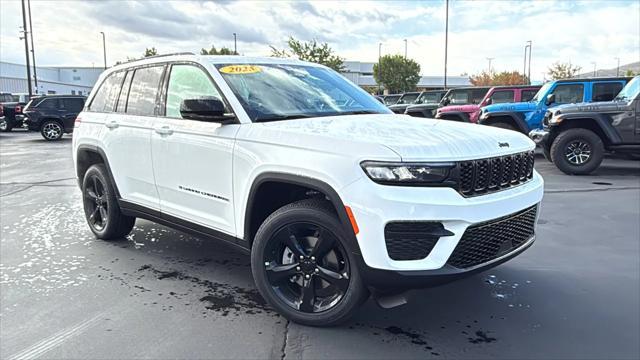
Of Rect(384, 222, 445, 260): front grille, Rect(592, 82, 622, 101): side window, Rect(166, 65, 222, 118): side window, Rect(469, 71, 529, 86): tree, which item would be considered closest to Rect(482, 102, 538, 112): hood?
Rect(592, 82, 622, 101): side window

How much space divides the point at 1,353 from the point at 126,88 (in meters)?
2.69

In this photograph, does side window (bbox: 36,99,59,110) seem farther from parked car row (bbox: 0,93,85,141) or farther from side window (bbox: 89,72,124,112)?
side window (bbox: 89,72,124,112)

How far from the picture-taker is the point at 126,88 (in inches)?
188

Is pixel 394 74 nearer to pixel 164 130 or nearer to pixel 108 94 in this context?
pixel 108 94

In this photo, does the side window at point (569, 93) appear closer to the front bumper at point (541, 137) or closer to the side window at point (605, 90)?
the side window at point (605, 90)

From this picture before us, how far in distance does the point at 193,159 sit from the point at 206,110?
1.80ft

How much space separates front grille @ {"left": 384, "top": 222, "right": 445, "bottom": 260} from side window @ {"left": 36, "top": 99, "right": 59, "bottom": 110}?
65.0ft

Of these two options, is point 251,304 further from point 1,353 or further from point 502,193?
point 502,193

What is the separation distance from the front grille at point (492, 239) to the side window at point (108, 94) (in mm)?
3711

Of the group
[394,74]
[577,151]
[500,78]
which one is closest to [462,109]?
[577,151]

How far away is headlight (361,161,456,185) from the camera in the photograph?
261 cm

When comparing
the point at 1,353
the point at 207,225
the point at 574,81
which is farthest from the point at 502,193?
the point at 574,81

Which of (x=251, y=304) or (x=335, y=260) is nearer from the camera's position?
(x=335, y=260)

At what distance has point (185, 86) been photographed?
4.01 m
